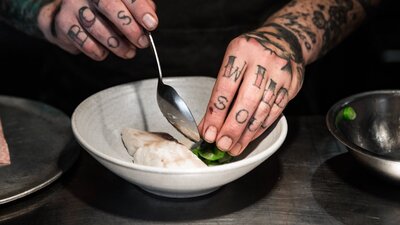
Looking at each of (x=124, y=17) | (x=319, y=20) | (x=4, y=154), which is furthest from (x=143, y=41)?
(x=319, y=20)

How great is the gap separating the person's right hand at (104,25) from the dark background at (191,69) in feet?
1.46

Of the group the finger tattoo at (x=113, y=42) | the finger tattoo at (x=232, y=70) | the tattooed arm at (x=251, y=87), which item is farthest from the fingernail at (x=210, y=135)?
the finger tattoo at (x=113, y=42)

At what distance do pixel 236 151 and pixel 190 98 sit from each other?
0.29 m

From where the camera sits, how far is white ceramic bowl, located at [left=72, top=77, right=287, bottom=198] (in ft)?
3.57

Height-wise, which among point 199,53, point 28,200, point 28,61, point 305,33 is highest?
point 305,33

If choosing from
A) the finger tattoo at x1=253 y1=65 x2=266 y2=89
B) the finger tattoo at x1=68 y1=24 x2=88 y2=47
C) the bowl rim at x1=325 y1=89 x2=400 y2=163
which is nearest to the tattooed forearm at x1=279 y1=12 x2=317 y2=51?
the bowl rim at x1=325 y1=89 x2=400 y2=163

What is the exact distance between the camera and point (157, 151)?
3.95 feet

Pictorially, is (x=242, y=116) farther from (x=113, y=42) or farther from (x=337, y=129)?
(x=113, y=42)

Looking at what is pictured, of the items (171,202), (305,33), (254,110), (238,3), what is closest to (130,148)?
(171,202)

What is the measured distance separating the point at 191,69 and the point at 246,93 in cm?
71

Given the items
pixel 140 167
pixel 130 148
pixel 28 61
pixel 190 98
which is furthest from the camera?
pixel 28 61

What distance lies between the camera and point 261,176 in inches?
53.2

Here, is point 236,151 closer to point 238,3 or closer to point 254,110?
point 254,110

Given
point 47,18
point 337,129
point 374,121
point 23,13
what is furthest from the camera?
point 23,13
